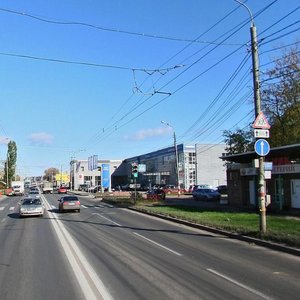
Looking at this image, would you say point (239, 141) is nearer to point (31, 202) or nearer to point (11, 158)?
point (31, 202)

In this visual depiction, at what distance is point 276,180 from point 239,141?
31361mm

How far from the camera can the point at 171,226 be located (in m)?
23.2

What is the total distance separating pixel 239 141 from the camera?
213ft

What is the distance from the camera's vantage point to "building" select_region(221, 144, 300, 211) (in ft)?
102

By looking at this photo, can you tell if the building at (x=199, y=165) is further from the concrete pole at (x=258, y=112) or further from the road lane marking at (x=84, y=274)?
the road lane marking at (x=84, y=274)

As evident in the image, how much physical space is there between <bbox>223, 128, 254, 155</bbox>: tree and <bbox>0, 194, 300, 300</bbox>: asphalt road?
4661 centimetres

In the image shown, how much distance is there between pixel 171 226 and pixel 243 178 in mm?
17706

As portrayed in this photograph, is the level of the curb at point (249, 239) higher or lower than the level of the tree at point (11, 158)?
lower

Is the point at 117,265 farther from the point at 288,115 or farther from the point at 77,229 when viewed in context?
the point at 288,115

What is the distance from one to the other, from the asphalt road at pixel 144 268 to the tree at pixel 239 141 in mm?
46610

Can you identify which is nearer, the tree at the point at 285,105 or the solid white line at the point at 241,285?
the solid white line at the point at 241,285

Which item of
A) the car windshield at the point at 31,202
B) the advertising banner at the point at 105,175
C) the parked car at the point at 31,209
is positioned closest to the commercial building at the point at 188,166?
the advertising banner at the point at 105,175

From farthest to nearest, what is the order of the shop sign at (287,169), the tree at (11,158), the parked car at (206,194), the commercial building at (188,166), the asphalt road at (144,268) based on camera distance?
the tree at (11,158) < the commercial building at (188,166) < the parked car at (206,194) < the shop sign at (287,169) < the asphalt road at (144,268)

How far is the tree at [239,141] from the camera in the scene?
63759mm
